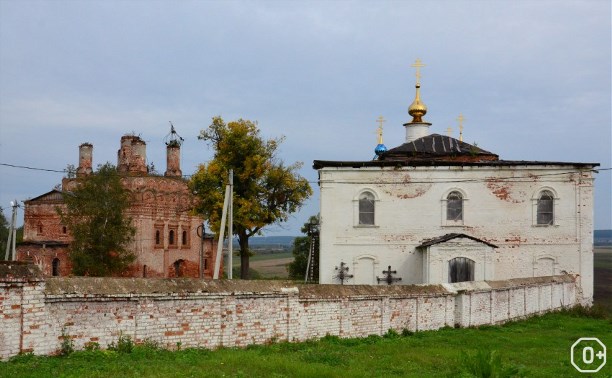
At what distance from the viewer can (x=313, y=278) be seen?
35312mm

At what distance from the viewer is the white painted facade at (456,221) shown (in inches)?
1204

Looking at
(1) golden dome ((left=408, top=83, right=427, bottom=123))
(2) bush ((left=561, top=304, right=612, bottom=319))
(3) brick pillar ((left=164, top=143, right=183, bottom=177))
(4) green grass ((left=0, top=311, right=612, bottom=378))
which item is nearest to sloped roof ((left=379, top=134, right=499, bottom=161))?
(1) golden dome ((left=408, top=83, right=427, bottom=123))

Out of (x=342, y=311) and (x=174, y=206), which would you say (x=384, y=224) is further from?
(x=174, y=206)

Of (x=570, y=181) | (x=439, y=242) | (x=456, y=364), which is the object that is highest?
(x=570, y=181)

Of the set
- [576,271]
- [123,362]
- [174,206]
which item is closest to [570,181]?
[576,271]

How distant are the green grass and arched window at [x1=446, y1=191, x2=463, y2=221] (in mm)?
13793

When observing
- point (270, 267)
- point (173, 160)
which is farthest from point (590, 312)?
point (270, 267)

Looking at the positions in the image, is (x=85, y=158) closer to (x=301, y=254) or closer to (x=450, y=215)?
(x=301, y=254)

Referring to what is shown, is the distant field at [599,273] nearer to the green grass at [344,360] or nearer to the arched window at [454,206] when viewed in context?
the arched window at [454,206]

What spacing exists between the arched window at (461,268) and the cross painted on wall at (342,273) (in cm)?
428

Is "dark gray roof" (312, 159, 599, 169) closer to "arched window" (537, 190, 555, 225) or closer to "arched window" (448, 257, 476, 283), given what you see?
"arched window" (537, 190, 555, 225)

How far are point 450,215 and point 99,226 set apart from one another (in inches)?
808

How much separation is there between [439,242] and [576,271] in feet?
21.3

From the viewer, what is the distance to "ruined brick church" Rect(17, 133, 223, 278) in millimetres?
45938
